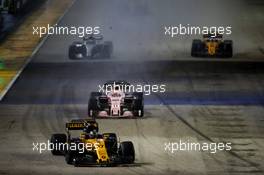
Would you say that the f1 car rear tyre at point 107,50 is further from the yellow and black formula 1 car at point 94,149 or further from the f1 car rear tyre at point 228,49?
the yellow and black formula 1 car at point 94,149

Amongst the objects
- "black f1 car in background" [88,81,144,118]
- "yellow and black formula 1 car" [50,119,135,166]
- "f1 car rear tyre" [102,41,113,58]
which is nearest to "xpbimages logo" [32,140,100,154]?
"yellow and black formula 1 car" [50,119,135,166]

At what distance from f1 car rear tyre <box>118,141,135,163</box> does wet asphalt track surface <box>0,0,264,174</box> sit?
0.33m

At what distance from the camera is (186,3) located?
3821 inches

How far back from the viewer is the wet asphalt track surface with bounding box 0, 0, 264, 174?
38.1 metres

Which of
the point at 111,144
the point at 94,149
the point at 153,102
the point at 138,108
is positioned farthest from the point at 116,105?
the point at 94,149

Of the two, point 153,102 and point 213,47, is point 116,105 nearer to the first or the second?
point 153,102

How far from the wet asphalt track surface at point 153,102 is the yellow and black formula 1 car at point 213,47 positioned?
1170mm

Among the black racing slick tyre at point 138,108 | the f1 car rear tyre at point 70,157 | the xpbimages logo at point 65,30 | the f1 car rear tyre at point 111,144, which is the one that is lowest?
the f1 car rear tyre at point 70,157

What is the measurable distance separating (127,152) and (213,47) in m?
29.8

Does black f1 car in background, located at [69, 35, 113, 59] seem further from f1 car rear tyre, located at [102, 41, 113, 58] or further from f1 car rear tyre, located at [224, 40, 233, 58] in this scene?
f1 car rear tyre, located at [224, 40, 233, 58]

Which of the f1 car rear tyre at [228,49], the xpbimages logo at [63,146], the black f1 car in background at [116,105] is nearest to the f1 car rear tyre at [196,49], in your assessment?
the f1 car rear tyre at [228,49]

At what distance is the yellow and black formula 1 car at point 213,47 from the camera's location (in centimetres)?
6619

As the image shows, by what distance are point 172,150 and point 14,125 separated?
8591 millimetres

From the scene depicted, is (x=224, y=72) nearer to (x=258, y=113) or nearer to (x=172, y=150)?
(x=258, y=113)
